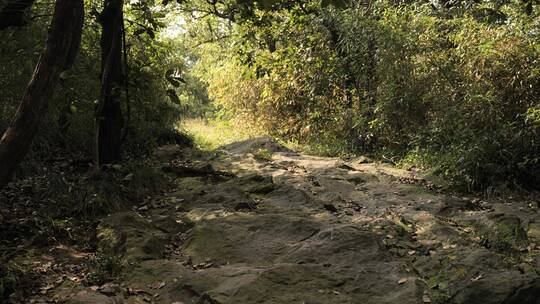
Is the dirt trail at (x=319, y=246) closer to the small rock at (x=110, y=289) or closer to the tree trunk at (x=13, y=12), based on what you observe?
the small rock at (x=110, y=289)

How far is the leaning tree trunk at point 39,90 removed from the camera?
407 cm

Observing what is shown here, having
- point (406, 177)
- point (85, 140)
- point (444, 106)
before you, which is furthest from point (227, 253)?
point (444, 106)

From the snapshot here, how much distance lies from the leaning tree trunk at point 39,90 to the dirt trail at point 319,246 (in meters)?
1.22

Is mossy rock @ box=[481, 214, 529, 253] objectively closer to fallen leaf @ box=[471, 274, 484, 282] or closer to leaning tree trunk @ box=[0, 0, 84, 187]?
fallen leaf @ box=[471, 274, 484, 282]

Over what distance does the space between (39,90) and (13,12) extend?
2.86 meters

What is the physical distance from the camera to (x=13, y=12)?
6.38 m

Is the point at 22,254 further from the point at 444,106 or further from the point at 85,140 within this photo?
the point at 444,106

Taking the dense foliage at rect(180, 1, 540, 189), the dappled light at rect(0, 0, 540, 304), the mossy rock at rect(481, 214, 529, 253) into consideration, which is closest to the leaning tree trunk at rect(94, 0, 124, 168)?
the dappled light at rect(0, 0, 540, 304)

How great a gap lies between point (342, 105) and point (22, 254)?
9677 mm

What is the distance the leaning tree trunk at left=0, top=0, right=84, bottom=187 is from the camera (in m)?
4.07

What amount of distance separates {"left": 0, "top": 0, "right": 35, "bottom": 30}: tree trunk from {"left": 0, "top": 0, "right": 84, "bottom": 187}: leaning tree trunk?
89.2 inches

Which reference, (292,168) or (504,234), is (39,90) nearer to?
(504,234)

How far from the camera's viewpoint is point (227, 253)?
500cm

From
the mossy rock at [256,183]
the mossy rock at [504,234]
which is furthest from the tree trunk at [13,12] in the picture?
the mossy rock at [504,234]
